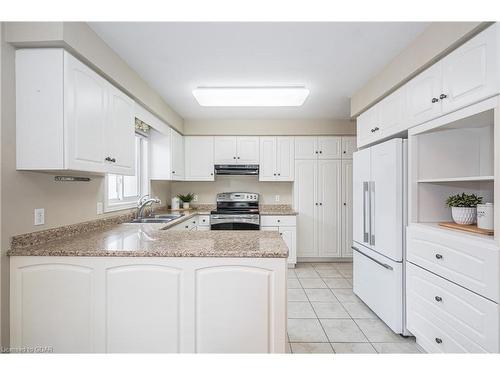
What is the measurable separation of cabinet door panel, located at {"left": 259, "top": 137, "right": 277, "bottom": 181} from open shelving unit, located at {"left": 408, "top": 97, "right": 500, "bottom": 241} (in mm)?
2439

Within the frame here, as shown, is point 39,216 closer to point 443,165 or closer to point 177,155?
point 177,155

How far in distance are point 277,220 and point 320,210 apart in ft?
2.43

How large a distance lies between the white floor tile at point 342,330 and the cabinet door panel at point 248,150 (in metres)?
2.61

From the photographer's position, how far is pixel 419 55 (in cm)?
195

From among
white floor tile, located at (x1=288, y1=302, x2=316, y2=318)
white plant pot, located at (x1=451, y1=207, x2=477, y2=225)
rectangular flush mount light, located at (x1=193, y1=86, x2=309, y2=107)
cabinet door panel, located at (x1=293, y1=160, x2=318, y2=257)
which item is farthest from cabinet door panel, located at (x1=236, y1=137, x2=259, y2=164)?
white plant pot, located at (x1=451, y1=207, x2=477, y2=225)

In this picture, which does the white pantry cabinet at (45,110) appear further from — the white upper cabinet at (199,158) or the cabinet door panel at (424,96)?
the white upper cabinet at (199,158)

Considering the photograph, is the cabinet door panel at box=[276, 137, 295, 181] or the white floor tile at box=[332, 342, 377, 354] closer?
the white floor tile at box=[332, 342, 377, 354]

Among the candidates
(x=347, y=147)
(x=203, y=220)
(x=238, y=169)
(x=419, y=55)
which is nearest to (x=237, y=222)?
(x=203, y=220)

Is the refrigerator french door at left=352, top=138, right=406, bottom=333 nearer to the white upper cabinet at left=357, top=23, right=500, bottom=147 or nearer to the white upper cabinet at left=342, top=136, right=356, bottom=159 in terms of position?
the white upper cabinet at left=357, top=23, right=500, bottom=147

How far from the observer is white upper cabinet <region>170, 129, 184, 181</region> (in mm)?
3852

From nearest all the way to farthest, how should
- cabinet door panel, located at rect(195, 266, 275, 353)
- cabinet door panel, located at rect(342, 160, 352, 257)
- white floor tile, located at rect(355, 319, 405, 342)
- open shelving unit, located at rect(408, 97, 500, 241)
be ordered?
cabinet door panel, located at rect(195, 266, 275, 353) < open shelving unit, located at rect(408, 97, 500, 241) < white floor tile, located at rect(355, 319, 405, 342) < cabinet door panel, located at rect(342, 160, 352, 257)

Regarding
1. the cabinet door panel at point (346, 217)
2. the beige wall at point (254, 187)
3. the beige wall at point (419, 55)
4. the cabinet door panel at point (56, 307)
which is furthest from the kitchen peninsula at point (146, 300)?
the beige wall at point (254, 187)

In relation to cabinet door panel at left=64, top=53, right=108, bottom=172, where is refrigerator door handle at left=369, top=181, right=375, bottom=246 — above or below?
below

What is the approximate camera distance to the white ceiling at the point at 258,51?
6.11ft
